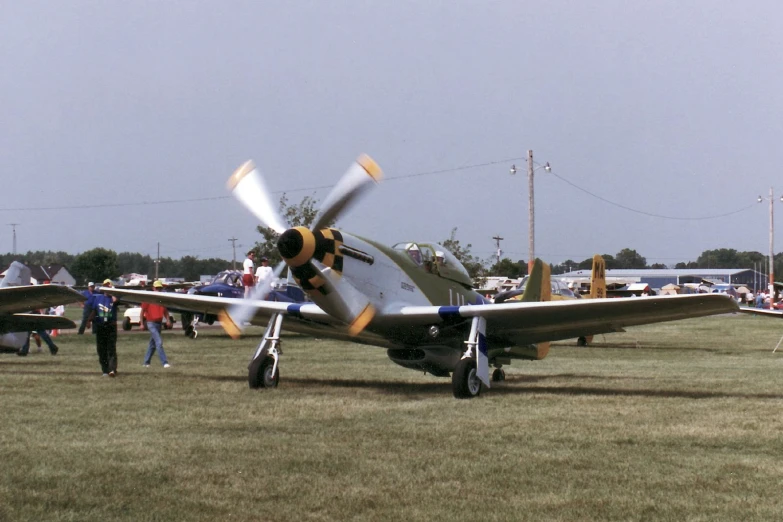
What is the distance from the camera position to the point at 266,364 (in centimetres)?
1403

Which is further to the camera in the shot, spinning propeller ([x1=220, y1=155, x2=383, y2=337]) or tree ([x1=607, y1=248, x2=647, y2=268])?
tree ([x1=607, y1=248, x2=647, y2=268])

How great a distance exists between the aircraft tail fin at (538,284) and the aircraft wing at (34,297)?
24.7 feet

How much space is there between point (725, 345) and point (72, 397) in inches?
779

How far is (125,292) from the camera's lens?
15.7m

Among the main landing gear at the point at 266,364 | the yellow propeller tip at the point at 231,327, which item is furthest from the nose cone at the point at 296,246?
the main landing gear at the point at 266,364

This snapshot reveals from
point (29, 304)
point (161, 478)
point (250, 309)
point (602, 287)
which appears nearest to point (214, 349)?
point (29, 304)

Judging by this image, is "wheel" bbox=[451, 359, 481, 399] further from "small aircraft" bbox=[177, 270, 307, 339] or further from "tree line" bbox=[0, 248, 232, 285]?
"tree line" bbox=[0, 248, 232, 285]

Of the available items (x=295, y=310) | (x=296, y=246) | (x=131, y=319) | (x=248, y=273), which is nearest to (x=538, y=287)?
(x=295, y=310)

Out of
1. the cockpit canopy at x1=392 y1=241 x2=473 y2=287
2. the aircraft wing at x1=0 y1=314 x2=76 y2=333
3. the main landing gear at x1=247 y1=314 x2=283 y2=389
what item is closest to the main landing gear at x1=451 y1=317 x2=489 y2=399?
the cockpit canopy at x1=392 y1=241 x2=473 y2=287

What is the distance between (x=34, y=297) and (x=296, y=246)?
7.07 meters

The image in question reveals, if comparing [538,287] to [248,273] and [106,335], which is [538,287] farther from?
[248,273]

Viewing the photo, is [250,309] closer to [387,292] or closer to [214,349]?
[387,292]

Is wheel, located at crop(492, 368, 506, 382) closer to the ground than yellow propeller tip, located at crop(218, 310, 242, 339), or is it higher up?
closer to the ground

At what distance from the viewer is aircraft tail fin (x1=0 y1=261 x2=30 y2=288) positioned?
1908 cm
